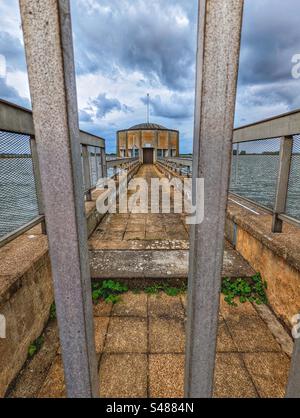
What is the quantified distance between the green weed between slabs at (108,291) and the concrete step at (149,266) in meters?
0.09

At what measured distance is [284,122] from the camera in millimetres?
2381

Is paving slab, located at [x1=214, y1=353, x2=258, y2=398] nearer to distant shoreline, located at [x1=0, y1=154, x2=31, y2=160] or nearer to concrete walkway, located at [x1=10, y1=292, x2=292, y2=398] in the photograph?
concrete walkway, located at [x1=10, y1=292, x2=292, y2=398]

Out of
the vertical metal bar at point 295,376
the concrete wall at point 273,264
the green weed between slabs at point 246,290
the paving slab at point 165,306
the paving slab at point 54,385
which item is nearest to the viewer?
the vertical metal bar at point 295,376

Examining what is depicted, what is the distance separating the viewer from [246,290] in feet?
8.91

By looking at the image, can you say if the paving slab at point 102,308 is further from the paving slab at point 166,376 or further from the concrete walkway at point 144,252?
the paving slab at point 166,376

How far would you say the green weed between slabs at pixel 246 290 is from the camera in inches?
103

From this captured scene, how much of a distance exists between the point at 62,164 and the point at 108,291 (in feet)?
7.78

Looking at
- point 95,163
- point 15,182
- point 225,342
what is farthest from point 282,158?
point 95,163

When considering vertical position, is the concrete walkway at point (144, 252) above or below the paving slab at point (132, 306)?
above

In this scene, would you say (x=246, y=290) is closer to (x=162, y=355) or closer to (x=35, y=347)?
(x=162, y=355)

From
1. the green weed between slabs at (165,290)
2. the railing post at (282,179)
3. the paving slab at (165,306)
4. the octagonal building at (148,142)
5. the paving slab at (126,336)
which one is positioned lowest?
the paving slab at (126,336)

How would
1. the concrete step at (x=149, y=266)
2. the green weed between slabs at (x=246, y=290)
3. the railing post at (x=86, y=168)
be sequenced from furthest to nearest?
1. the railing post at (x=86, y=168)
2. the concrete step at (x=149, y=266)
3. the green weed between slabs at (x=246, y=290)

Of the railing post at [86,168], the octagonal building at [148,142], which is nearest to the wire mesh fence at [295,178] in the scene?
the railing post at [86,168]

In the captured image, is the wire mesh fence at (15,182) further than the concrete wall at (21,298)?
Yes
